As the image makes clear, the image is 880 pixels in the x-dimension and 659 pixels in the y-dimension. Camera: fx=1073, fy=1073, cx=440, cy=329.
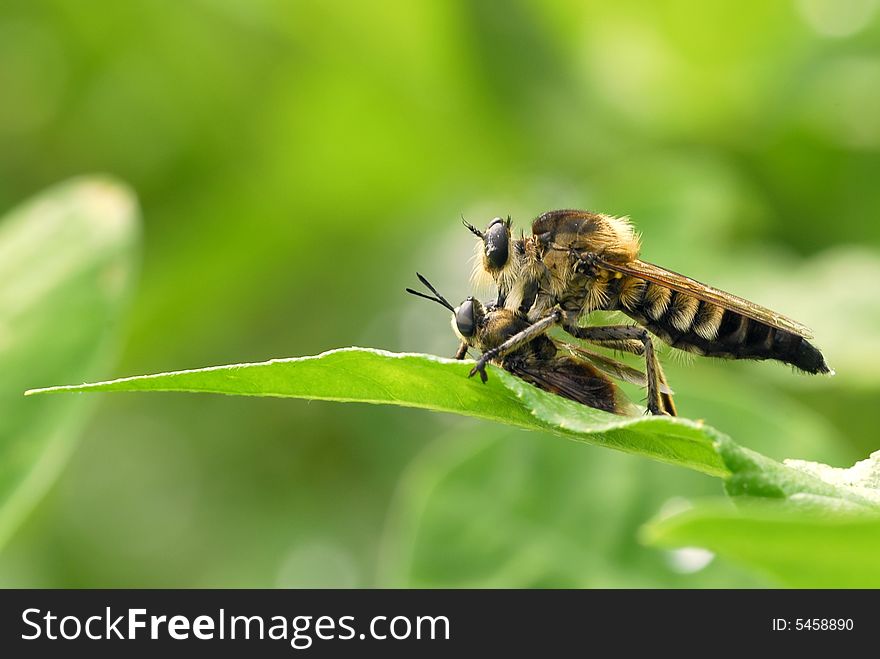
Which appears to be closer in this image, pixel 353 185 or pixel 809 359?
pixel 809 359

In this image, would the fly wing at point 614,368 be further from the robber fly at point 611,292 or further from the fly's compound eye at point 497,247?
the fly's compound eye at point 497,247

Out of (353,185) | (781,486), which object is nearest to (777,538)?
(781,486)

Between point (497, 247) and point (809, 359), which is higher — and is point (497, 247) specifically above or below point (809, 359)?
above

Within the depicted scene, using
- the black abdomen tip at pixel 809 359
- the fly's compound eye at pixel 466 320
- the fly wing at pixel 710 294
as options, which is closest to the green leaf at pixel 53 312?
the fly's compound eye at pixel 466 320

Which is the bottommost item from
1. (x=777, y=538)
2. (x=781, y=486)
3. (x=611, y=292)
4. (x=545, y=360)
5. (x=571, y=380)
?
(x=777, y=538)

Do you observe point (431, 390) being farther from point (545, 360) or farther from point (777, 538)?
point (545, 360)
